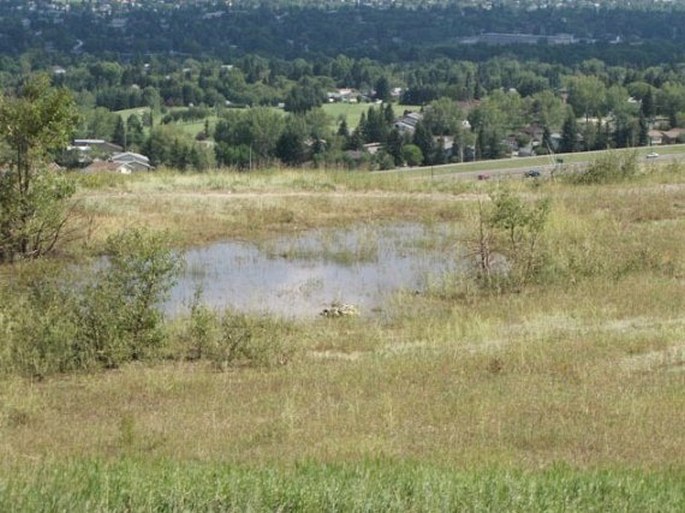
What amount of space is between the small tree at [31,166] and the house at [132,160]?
14432 mm

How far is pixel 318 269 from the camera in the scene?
1650 cm

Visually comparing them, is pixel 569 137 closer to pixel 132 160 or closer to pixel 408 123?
pixel 408 123

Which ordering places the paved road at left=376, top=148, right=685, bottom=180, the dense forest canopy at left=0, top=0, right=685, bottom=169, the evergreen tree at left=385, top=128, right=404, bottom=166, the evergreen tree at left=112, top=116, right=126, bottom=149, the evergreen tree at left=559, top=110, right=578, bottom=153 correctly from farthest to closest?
the evergreen tree at left=112, top=116, right=126, bottom=149
the evergreen tree at left=559, top=110, right=578, bottom=153
the dense forest canopy at left=0, top=0, right=685, bottom=169
the evergreen tree at left=385, top=128, right=404, bottom=166
the paved road at left=376, top=148, right=685, bottom=180

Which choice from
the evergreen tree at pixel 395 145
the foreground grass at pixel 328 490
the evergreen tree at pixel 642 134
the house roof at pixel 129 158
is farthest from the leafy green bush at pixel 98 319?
the evergreen tree at pixel 642 134

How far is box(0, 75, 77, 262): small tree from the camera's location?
15086 millimetres

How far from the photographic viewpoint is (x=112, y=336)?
11.2 m

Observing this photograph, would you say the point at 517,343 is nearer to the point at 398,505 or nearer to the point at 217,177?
the point at 398,505

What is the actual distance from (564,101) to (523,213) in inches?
1239

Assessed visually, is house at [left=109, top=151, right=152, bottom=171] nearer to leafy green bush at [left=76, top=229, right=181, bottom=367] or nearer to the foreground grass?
leafy green bush at [left=76, top=229, right=181, bottom=367]

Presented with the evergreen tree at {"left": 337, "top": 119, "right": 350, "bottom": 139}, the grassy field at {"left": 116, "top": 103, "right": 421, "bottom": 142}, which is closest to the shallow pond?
the evergreen tree at {"left": 337, "top": 119, "right": 350, "bottom": 139}

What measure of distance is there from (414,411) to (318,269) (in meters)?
7.46

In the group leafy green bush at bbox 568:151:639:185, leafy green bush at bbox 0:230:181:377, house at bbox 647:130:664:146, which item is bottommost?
house at bbox 647:130:664:146

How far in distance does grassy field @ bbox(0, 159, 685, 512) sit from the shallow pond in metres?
0.89

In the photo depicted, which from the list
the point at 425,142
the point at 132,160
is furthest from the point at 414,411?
the point at 425,142
